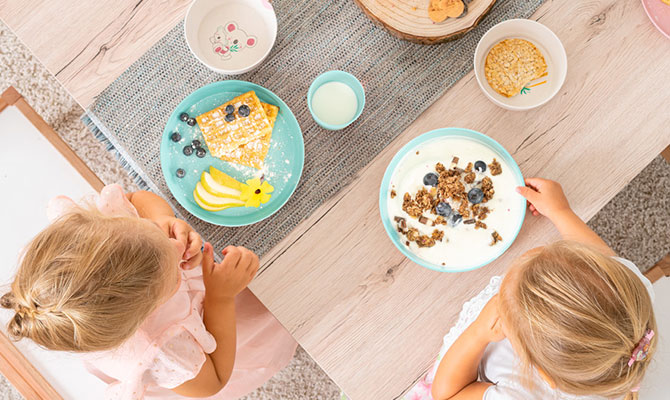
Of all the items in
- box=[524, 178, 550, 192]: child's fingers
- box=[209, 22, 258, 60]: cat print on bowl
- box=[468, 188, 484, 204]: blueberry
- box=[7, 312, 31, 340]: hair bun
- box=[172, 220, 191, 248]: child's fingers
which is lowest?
box=[524, 178, 550, 192]: child's fingers

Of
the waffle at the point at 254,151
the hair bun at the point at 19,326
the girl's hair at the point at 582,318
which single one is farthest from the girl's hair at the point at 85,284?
the girl's hair at the point at 582,318

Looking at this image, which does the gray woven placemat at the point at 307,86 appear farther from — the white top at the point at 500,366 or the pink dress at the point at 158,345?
the white top at the point at 500,366

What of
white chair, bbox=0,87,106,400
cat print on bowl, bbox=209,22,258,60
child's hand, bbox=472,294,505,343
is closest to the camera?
child's hand, bbox=472,294,505,343

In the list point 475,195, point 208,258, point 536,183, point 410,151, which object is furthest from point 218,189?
point 536,183

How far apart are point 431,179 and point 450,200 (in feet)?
0.17

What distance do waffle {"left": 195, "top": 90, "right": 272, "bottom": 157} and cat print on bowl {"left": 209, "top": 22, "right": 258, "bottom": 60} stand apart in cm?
10

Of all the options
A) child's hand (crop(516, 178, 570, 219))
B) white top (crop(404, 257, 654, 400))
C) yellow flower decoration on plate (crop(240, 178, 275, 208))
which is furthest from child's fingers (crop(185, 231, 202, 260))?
child's hand (crop(516, 178, 570, 219))

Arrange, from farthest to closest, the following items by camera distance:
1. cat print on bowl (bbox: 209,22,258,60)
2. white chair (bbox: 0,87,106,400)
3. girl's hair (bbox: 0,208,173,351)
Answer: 1. white chair (bbox: 0,87,106,400)
2. cat print on bowl (bbox: 209,22,258,60)
3. girl's hair (bbox: 0,208,173,351)

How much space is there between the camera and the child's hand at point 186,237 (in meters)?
0.87

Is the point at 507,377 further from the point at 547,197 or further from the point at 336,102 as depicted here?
the point at 336,102

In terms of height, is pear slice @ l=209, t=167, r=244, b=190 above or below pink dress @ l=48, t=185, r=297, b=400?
above

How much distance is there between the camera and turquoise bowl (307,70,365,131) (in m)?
0.91

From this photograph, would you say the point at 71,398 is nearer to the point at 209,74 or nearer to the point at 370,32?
the point at 209,74

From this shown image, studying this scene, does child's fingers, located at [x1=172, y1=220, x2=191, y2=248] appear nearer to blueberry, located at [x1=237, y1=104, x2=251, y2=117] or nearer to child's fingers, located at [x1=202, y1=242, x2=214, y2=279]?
child's fingers, located at [x1=202, y1=242, x2=214, y2=279]
